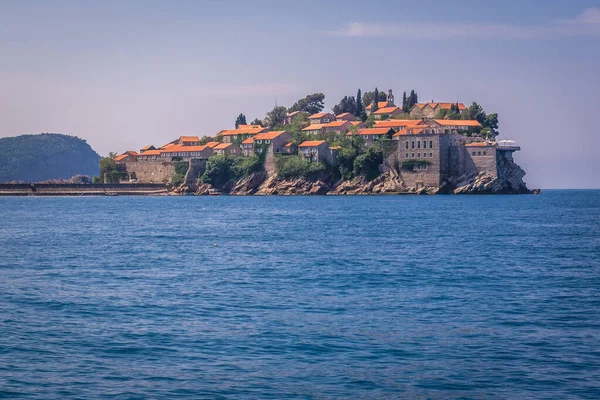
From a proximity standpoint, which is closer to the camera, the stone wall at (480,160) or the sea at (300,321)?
the sea at (300,321)

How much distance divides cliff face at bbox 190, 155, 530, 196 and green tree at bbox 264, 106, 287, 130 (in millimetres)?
31167

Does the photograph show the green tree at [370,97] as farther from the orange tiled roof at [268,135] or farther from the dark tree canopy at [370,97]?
the orange tiled roof at [268,135]

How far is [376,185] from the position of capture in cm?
11744

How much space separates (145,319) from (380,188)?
325ft

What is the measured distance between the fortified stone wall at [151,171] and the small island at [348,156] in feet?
0.60

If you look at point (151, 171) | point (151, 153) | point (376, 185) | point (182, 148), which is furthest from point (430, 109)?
point (151, 153)

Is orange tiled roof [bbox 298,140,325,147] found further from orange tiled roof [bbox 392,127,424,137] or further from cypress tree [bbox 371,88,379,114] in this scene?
cypress tree [bbox 371,88,379,114]

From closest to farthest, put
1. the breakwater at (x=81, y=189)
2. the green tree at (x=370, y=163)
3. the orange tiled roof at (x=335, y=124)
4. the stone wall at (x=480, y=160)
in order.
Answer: the stone wall at (x=480, y=160), the green tree at (x=370, y=163), the orange tiled roof at (x=335, y=124), the breakwater at (x=81, y=189)

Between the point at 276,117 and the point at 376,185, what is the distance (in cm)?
4958

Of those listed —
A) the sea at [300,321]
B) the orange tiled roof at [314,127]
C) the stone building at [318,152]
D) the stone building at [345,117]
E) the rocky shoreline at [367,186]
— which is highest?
the stone building at [345,117]

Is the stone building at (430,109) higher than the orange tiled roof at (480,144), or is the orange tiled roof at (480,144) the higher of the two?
the stone building at (430,109)

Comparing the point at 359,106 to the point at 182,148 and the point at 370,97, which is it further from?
the point at 182,148

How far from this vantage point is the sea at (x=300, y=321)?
14.0 metres

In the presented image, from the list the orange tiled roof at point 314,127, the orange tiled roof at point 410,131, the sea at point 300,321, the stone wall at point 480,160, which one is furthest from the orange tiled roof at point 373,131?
A: the sea at point 300,321
